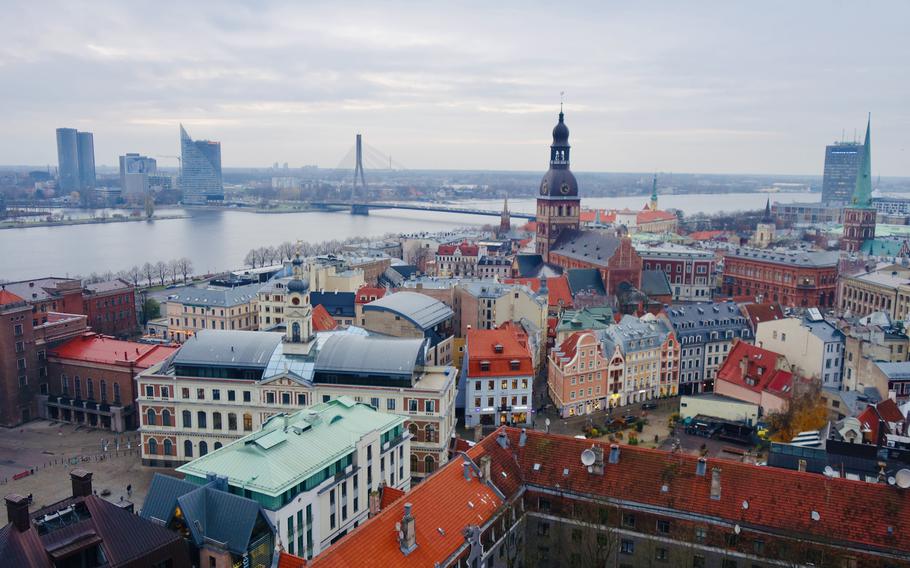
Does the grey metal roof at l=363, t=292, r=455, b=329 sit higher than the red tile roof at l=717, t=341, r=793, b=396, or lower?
higher

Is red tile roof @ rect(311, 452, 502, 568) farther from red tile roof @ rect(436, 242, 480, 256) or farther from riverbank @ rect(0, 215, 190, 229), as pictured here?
riverbank @ rect(0, 215, 190, 229)

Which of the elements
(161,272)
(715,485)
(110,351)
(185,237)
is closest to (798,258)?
(715,485)

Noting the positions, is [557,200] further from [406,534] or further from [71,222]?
[71,222]

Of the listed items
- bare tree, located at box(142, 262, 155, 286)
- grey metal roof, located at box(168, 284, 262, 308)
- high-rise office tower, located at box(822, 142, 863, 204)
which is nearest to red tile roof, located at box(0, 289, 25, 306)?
grey metal roof, located at box(168, 284, 262, 308)

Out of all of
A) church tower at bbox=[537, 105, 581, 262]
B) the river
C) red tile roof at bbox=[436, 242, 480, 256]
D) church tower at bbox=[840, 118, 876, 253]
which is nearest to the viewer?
church tower at bbox=[537, 105, 581, 262]

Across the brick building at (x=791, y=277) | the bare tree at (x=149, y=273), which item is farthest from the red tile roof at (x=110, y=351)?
the brick building at (x=791, y=277)

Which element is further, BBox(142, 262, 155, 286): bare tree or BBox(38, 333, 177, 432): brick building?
BBox(142, 262, 155, 286): bare tree
